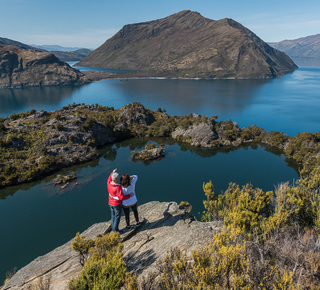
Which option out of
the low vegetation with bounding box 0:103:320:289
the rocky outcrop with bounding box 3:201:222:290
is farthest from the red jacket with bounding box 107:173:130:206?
the rocky outcrop with bounding box 3:201:222:290

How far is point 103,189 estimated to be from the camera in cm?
4878

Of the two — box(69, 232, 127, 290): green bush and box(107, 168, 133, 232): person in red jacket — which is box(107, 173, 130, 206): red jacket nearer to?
box(107, 168, 133, 232): person in red jacket

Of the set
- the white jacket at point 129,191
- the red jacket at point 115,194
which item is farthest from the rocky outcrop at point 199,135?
the red jacket at point 115,194

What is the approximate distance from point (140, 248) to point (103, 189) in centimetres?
3607

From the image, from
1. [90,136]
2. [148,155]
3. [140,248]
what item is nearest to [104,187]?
[148,155]

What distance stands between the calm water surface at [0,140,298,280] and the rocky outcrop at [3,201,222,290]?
19208 mm

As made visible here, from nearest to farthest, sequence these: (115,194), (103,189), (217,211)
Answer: (115,194) < (217,211) < (103,189)

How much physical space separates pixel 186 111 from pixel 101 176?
8713cm

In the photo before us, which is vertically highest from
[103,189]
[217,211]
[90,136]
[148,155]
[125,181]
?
[125,181]

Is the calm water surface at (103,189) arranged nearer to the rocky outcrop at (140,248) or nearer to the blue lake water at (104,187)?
the blue lake water at (104,187)

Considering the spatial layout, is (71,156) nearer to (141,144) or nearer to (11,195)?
(11,195)

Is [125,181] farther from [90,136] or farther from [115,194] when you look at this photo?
[90,136]

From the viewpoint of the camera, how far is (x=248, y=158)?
6775 cm

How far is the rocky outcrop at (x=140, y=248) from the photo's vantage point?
45.6 ft
